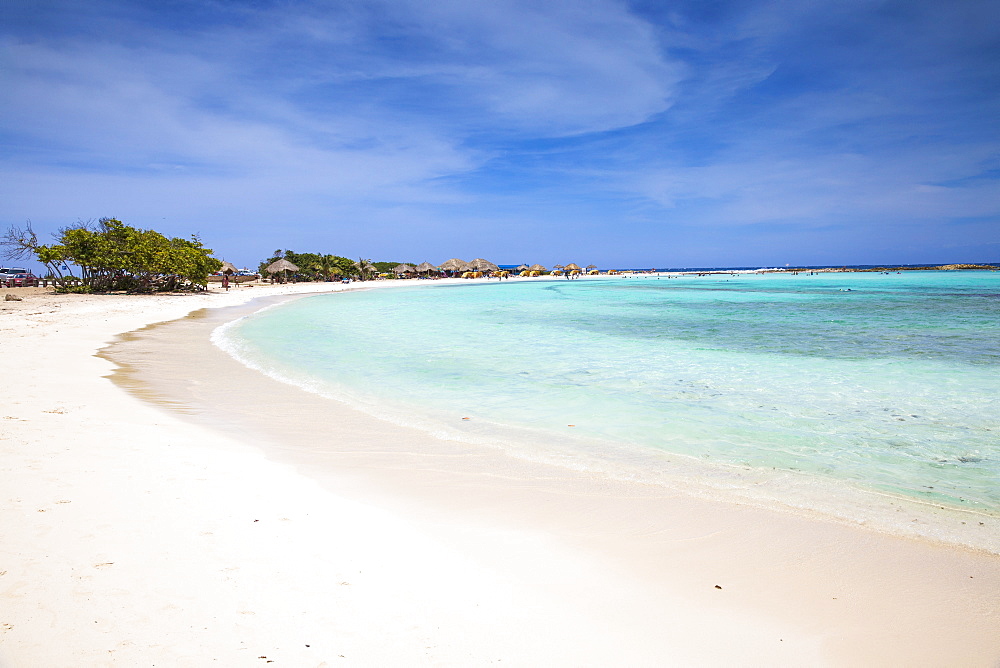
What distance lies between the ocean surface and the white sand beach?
870 mm

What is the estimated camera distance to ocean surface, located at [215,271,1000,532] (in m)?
4.23

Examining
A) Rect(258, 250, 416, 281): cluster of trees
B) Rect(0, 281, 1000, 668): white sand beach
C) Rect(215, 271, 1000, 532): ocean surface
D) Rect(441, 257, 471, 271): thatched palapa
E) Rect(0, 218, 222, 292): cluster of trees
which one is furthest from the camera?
Rect(441, 257, 471, 271): thatched palapa

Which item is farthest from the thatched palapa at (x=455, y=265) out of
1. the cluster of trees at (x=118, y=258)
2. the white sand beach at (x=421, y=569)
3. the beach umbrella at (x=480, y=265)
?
the white sand beach at (x=421, y=569)

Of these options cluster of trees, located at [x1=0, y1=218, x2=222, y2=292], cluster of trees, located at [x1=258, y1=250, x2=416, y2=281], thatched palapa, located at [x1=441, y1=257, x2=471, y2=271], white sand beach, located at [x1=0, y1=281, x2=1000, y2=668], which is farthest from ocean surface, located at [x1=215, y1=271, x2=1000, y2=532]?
thatched palapa, located at [x1=441, y1=257, x2=471, y2=271]

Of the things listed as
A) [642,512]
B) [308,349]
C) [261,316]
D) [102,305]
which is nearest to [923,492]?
[642,512]

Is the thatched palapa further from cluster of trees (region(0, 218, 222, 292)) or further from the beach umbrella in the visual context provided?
cluster of trees (region(0, 218, 222, 292))

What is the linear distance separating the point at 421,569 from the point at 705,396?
17.2 ft

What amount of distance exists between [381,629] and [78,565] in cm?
144

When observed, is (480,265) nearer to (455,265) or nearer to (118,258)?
(455,265)

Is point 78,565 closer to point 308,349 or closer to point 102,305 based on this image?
point 308,349

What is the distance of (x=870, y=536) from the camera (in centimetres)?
302

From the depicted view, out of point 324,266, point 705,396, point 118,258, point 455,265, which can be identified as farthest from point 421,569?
point 455,265

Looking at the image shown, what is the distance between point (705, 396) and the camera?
6.70 metres

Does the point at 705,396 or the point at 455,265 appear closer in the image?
the point at 705,396
